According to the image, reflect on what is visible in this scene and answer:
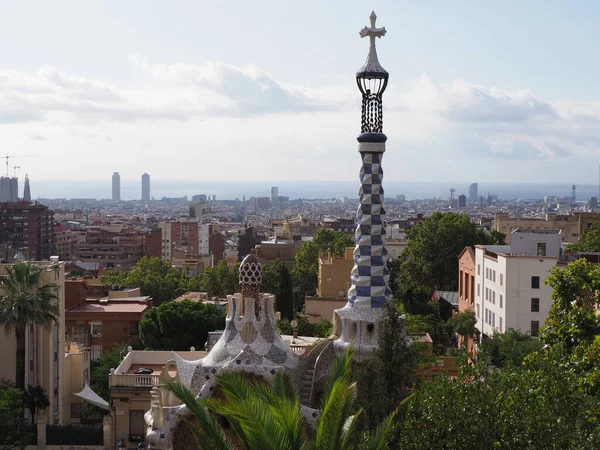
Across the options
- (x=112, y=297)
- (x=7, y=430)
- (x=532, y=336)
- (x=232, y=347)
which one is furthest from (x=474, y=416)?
(x=112, y=297)

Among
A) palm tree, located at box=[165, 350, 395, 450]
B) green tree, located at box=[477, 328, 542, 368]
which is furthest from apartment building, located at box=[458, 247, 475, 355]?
palm tree, located at box=[165, 350, 395, 450]

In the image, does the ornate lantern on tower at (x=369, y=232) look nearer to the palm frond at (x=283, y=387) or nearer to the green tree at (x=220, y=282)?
the palm frond at (x=283, y=387)

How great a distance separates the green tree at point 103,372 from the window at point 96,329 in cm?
491

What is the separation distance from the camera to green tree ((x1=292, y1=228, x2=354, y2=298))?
60281 millimetres

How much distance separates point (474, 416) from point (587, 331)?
148 inches

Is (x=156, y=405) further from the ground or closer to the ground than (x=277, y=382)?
closer to the ground

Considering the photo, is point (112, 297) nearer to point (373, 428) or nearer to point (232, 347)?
point (232, 347)

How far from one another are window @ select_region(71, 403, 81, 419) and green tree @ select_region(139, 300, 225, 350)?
560 centimetres

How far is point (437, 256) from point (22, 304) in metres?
31.7

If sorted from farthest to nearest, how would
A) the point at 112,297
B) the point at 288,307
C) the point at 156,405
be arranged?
1. the point at 112,297
2. the point at 288,307
3. the point at 156,405

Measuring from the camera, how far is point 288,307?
4356cm

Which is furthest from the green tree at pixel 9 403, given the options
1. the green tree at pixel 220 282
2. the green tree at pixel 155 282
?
the green tree at pixel 220 282

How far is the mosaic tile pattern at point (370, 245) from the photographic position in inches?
706

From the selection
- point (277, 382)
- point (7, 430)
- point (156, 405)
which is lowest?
point (7, 430)
